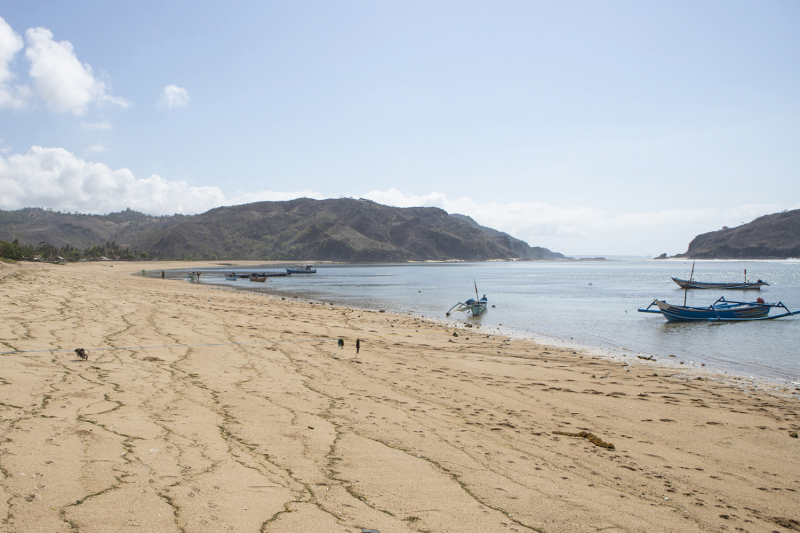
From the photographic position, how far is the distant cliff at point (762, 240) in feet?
516

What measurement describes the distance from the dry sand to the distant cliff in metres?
200

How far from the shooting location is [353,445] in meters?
5.00

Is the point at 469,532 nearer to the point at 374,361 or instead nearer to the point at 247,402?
the point at 247,402

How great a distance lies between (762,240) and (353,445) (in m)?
214

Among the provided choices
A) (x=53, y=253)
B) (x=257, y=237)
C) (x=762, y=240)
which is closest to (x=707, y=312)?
(x=53, y=253)

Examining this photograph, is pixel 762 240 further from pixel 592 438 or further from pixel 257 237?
pixel 592 438

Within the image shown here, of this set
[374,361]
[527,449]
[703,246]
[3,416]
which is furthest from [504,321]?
[703,246]

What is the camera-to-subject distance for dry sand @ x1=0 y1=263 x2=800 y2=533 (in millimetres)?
3486

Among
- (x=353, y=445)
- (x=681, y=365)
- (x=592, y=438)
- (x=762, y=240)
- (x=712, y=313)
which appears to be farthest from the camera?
(x=762, y=240)

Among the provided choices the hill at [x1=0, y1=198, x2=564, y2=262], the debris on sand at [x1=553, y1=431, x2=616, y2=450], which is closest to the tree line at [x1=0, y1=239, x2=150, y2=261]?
the hill at [x1=0, y1=198, x2=564, y2=262]

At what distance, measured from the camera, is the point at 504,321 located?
76.0ft

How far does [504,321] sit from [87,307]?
18.7m

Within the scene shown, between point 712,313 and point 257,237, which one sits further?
point 257,237

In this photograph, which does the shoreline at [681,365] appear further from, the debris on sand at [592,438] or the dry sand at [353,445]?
the debris on sand at [592,438]
